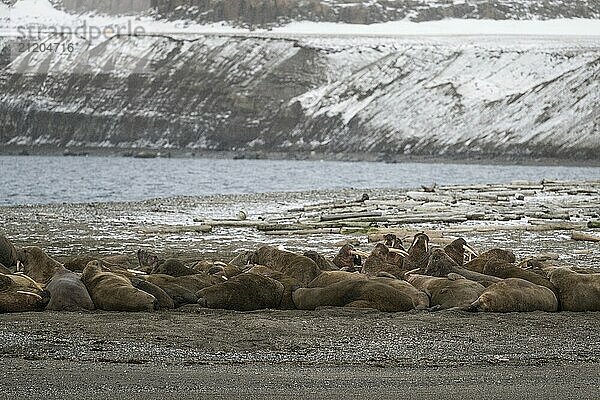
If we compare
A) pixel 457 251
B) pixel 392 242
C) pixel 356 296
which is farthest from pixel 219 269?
pixel 392 242

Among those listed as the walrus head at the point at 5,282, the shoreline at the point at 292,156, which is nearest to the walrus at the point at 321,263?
the walrus head at the point at 5,282

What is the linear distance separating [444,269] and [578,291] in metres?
2.03

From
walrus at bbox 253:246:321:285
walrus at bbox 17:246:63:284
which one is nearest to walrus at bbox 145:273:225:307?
walrus at bbox 253:246:321:285

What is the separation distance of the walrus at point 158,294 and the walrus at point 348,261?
353 cm

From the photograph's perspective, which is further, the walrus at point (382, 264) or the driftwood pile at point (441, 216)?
the driftwood pile at point (441, 216)

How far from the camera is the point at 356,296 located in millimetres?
13195

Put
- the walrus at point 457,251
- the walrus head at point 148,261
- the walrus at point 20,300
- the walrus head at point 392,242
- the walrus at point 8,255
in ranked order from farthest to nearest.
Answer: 1. the walrus head at point 392,242
2. the walrus at point 8,255
3. the walrus at point 457,251
4. the walrus head at point 148,261
5. the walrus at point 20,300

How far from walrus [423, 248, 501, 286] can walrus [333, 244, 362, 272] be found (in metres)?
1.47

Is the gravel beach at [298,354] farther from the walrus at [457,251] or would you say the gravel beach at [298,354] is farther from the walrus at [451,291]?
the walrus at [457,251]

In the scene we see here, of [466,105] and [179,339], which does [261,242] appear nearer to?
[179,339]

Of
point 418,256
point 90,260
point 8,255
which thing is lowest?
point 8,255

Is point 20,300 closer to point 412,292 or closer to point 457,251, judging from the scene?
point 412,292

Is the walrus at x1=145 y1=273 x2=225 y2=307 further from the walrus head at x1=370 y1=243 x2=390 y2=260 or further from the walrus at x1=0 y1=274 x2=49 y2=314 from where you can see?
the walrus head at x1=370 y1=243 x2=390 y2=260

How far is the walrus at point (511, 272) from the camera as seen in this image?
45.3ft
